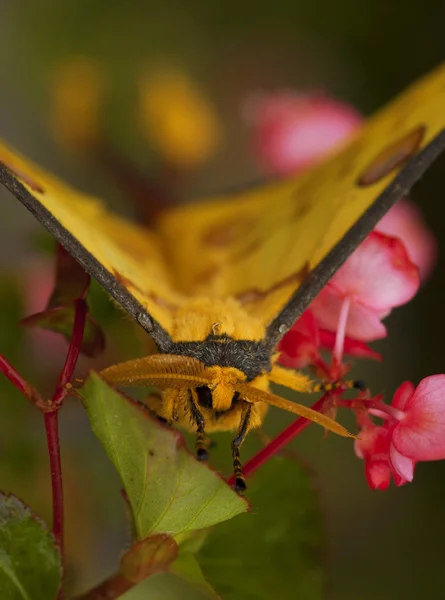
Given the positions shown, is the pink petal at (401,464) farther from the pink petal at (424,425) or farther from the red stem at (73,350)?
the red stem at (73,350)

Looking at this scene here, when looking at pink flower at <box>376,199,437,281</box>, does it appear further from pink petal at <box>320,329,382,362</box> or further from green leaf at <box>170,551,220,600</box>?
green leaf at <box>170,551,220,600</box>

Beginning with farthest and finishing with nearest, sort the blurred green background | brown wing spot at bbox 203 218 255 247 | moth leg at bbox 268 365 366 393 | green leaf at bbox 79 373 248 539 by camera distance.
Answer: the blurred green background < brown wing spot at bbox 203 218 255 247 < moth leg at bbox 268 365 366 393 < green leaf at bbox 79 373 248 539

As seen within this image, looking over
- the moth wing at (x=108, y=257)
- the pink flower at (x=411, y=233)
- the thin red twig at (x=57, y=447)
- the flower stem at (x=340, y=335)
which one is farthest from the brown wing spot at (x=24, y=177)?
the pink flower at (x=411, y=233)

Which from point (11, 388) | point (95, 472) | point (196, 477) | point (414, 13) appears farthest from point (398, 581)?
point (414, 13)

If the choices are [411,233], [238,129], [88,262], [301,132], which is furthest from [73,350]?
[238,129]

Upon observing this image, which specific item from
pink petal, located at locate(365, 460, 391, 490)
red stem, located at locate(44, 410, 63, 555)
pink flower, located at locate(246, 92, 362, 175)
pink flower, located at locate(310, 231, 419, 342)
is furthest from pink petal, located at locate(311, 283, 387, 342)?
pink flower, located at locate(246, 92, 362, 175)

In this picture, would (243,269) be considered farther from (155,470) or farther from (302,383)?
(155,470)
